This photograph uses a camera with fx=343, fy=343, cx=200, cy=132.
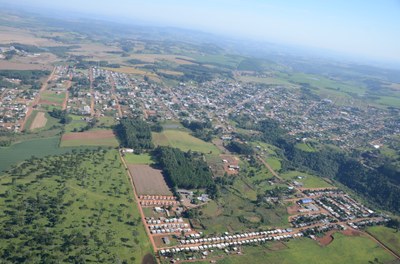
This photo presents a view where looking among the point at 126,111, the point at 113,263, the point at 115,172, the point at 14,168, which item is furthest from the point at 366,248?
the point at 126,111

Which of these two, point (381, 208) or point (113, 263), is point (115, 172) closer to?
point (113, 263)

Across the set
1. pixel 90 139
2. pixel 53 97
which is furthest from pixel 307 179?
pixel 53 97

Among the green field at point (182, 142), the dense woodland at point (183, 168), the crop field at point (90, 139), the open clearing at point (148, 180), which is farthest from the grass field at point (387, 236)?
the crop field at point (90, 139)

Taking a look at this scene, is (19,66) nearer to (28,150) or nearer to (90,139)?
(90,139)

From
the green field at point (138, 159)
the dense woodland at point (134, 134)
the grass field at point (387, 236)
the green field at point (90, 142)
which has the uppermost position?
the dense woodland at point (134, 134)

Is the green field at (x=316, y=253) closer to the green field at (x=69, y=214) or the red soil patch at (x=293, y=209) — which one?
the red soil patch at (x=293, y=209)

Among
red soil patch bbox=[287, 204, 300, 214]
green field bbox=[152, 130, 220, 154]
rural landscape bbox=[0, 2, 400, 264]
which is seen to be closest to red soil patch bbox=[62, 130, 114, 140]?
rural landscape bbox=[0, 2, 400, 264]
